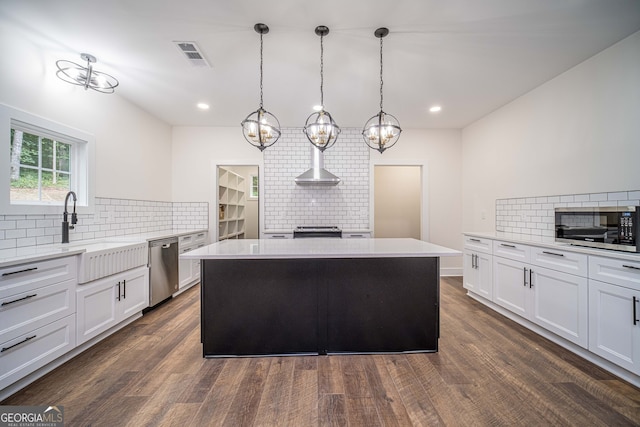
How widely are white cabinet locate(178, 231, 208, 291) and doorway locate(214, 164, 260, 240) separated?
538mm

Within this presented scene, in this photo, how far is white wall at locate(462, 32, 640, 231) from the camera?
2.18m

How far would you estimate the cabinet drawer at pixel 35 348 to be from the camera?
1.62 meters

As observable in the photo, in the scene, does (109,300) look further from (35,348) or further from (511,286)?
(511,286)

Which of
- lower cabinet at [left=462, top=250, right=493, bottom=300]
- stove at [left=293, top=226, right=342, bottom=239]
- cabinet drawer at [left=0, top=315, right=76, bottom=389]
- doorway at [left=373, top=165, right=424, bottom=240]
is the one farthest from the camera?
doorway at [left=373, top=165, right=424, bottom=240]

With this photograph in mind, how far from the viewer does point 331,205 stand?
15.2 feet

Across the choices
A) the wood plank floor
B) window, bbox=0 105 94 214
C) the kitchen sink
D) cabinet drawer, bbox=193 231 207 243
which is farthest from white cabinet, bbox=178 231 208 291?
the wood plank floor

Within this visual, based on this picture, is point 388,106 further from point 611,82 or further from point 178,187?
point 178,187

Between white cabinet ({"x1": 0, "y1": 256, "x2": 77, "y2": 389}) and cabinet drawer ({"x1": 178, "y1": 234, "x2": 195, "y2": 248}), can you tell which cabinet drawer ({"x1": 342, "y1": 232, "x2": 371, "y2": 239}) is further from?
white cabinet ({"x1": 0, "y1": 256, "x2": 77, "y2": 389})

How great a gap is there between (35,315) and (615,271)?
4152mm

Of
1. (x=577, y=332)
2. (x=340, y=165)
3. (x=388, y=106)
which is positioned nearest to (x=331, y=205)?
(x=340, y=165)

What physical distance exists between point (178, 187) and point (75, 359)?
9.76 feet

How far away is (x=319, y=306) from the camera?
213 cm

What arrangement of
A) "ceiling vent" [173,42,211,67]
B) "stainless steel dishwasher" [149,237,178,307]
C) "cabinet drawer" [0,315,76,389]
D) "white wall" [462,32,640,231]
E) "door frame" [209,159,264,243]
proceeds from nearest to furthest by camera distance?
"cabinet drawer" [0,315,76,389] < "white wall" [462,32,640,231] < "ceiling vent" [173,42,211,67] < "stainless steel dishwasher" [149,237,178,307] < "door frame" [209,159,264,243]

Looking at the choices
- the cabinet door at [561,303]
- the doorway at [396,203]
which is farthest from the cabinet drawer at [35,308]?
the doorway at [396,203]
